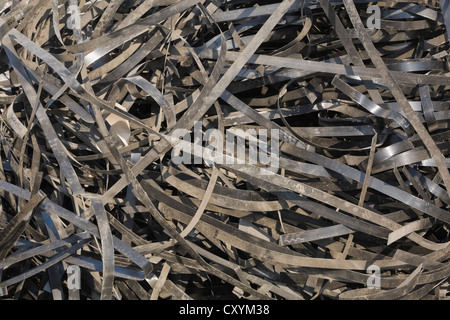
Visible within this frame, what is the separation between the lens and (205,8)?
3.42 feet

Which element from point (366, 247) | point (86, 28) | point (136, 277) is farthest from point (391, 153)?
point (86, 28)

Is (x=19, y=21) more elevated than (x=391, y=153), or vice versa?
(x=19, y=21)

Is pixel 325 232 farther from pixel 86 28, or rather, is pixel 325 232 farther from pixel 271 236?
pixel 86 28

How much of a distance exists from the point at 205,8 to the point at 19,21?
1.09 feet

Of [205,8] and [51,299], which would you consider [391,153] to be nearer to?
[205,8]

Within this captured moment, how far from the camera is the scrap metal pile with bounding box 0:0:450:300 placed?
0.94m

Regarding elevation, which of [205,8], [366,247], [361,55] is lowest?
[366,247]

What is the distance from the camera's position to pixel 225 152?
3.28ft

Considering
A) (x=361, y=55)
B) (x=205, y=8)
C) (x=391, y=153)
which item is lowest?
(x=391, y=153)

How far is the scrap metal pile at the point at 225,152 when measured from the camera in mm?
941

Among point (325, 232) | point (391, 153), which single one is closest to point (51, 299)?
point (325, 232)

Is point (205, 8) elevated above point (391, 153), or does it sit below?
above

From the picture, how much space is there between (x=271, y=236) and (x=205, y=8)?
394 mm
